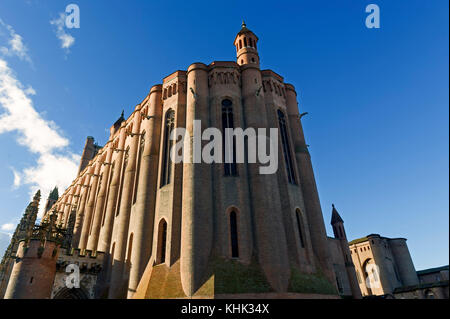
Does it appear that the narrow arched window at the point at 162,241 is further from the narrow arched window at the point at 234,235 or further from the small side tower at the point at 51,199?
the small side tower at the point at 51,199

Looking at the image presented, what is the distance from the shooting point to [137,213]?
21.7 meters

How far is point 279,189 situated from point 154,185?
9.83 m

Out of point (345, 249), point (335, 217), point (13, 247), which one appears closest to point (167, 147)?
point (335, 217)

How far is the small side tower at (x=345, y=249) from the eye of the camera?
84.9ft

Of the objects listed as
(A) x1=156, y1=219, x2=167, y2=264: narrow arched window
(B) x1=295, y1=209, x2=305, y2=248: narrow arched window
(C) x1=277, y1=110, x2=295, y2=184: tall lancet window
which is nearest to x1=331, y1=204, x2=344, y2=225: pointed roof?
(C) x1=277, y1=110, x2=295, y2=184: tall lancet window

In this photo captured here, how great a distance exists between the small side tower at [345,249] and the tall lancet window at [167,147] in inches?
722

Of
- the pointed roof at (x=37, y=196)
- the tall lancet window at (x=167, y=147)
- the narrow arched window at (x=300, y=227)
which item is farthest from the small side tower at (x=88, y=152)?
the narrow arched window at (x=300, y=227)

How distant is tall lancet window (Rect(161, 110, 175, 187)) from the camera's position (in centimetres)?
2184

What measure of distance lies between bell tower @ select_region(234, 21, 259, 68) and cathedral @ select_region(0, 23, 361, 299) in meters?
0.14

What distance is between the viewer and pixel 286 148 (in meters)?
23.4
